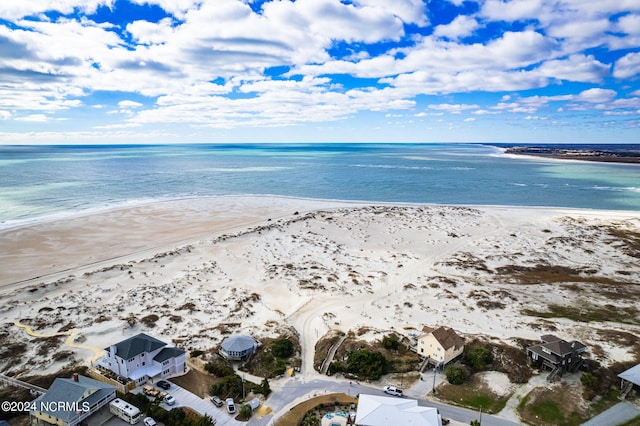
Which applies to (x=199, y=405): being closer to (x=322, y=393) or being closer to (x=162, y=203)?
(x=322, y=393)

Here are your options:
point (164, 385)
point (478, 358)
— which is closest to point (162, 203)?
point (164, 385)

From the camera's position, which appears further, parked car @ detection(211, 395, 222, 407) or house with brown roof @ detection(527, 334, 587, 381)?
house with brown roof @ detection(527, 334, 587, 381)

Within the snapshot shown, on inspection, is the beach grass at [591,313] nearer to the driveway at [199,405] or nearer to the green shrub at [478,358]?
the green shrub at [478,358]

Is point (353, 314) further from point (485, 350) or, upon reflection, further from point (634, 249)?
point (634, 249)

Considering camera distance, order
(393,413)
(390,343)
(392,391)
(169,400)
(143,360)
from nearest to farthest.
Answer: (393,413), (169,400), (392,391), (143,360), (390,343)

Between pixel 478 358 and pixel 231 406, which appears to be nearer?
pixel 231 406

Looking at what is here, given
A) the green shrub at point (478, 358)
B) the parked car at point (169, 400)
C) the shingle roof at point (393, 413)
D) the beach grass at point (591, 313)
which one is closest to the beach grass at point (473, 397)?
the green shrub at point (478, 358)

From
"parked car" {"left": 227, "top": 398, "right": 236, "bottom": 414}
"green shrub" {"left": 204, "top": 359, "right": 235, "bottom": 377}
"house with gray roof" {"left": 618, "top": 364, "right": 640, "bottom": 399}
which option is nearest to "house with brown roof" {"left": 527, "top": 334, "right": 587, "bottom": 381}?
"house with gray roof" {"left": 618, "top": 364, "right": 640, "bottom": 399}

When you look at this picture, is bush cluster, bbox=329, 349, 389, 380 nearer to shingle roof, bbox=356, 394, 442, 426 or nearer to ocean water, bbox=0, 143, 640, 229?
shingle roof, bbox=356, 394, 442, 426
